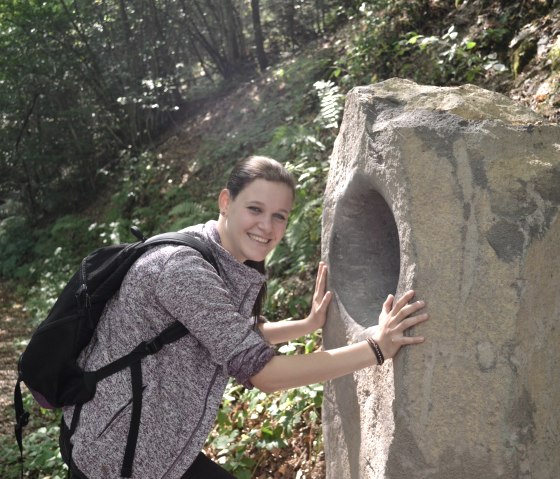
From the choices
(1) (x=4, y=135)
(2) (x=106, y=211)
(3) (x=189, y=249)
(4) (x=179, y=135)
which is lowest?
(2) (x=106, y=211)

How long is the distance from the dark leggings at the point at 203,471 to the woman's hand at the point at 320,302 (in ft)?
2.50

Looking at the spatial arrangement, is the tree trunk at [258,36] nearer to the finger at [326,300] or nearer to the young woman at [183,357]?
the finger at [326,300]

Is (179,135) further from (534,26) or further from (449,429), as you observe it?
(449,429)

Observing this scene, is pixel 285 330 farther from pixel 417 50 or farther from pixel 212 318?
pixel 417 50

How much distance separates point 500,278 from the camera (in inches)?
73.4

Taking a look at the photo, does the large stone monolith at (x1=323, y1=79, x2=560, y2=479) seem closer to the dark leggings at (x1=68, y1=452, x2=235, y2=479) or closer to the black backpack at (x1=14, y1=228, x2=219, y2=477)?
the dark leggings at (x1=68, y1=452, x2=235, y2=479)

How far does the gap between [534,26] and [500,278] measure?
3672 mm

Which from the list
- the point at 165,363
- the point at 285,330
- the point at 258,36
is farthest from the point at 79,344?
the point at 258,36

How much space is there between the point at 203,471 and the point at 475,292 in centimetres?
121

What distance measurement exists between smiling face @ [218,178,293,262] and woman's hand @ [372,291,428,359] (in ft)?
1.73

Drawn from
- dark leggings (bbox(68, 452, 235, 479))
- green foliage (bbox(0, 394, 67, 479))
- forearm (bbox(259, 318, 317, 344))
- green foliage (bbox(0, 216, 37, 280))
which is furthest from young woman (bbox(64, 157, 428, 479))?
green foliage (bbox(0, 216, 37, 280))

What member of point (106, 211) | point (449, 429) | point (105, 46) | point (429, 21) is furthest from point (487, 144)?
point (105, 46)

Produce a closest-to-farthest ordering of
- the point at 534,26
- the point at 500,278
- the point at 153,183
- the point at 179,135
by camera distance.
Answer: the point at 500,278, the point at 534,26, the point at 153,183, the point at 179,135

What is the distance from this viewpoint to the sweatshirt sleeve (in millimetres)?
1829
